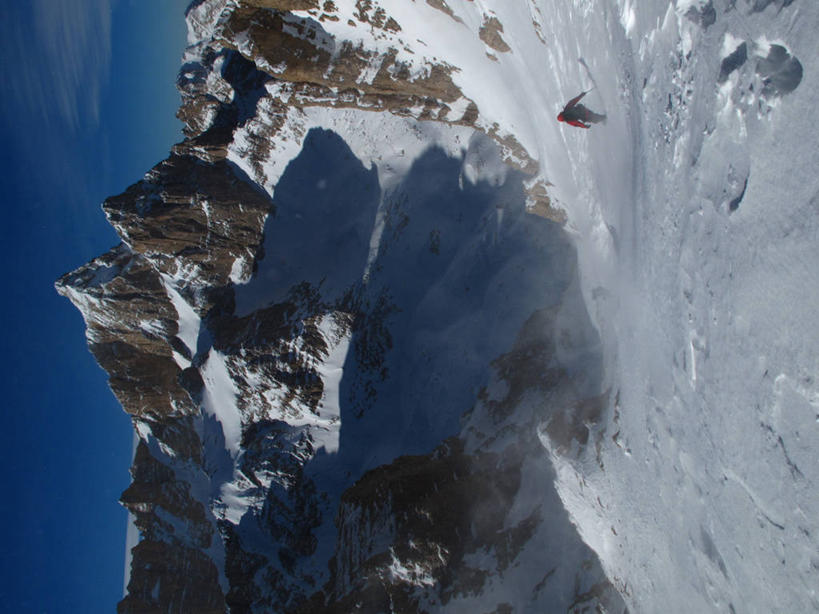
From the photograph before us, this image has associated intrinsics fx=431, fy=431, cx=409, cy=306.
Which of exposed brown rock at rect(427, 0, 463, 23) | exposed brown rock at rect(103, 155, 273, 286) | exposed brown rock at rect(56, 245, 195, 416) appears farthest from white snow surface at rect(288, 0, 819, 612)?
exposed brown rock at rect(56, 245, 195, 416)

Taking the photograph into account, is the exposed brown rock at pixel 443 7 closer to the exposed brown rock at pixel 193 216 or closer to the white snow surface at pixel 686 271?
the white snow surface at pixel 686 271

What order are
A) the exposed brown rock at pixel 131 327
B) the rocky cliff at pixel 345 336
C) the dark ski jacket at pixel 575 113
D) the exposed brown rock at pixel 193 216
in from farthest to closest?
1. the exposed brown rock at pixel 131 327
2. the exposed brown rock at pixel 193 216
3. the rocky cliff at pixel 345 336
4. the dark ski jacket at pixel 575 113

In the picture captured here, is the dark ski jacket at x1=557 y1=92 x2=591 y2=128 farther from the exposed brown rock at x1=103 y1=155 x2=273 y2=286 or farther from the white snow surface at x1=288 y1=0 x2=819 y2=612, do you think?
the exposed brown rock at x1=103 y1=155 x2=273 y2=286

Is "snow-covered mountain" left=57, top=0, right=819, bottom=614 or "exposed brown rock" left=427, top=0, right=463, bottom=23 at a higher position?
"exposed brown rock" left=427, top=0, right=463, bottom=23

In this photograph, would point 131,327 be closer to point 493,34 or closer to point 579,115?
point 493,34

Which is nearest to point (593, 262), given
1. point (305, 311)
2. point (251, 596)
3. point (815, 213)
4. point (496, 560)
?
point (815, 213)

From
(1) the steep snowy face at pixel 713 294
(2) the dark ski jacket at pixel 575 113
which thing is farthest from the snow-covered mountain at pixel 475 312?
(2) the dark ski jacket at pixel 575 113

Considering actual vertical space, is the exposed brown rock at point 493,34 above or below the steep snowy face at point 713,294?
above

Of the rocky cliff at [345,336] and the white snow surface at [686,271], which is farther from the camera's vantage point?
the rocky cliff at [345,336]
